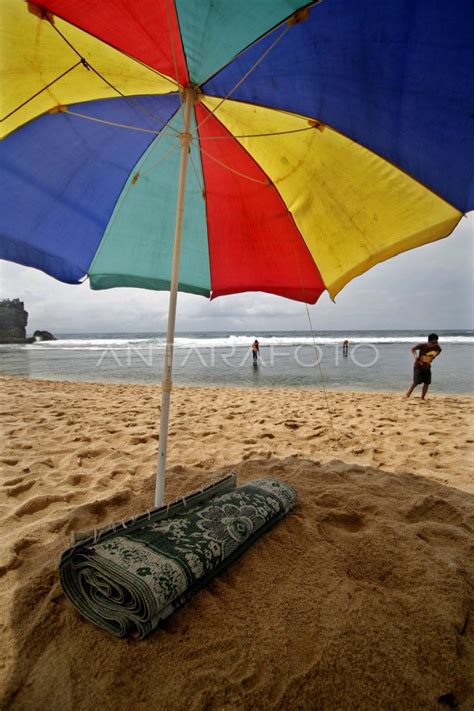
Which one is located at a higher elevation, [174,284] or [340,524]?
[174,284]

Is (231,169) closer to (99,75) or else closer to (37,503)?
(99,75)

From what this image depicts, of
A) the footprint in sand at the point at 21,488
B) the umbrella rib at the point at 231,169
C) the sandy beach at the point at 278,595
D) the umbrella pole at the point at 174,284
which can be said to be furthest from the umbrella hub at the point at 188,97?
the footprint in sand at the point at 21,488

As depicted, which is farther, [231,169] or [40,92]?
[231,169]

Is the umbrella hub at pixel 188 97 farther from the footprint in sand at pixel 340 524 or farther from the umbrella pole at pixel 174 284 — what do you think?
the footprint in sand at pixel 340 524

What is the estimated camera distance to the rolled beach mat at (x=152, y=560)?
1304 millimetres

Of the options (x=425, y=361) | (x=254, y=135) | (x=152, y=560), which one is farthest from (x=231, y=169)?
(x=425, y=361)

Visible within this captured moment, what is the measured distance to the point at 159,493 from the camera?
2.00 m

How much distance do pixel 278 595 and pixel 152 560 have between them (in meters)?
0.60

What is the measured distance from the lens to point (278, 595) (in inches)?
59.9

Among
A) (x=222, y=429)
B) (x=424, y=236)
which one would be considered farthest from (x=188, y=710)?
(x=222, y=429)

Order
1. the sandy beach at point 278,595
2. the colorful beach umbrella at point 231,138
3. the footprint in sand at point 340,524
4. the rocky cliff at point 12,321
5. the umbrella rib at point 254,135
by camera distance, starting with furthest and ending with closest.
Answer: the rocky cliff at point 12,321 → the umbrella rib at point 254,135 → the footprint in sand at point 340,524 → the colorful beach umbrella at point 231,138 → the sandy beach at point 278,595

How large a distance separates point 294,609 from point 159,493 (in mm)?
949

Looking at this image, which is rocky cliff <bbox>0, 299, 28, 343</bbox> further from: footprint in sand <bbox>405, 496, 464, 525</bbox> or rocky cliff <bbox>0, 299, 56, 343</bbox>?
footprint in sand <bbox>405, 496, 464, 525</bbox>

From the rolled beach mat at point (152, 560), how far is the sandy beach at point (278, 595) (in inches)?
2.6
